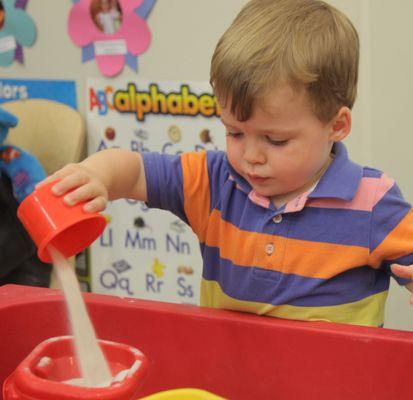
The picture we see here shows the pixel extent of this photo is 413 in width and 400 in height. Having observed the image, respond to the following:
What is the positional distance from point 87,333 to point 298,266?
256mm

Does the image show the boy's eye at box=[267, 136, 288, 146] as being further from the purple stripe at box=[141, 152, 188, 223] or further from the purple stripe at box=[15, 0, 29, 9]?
the purple stripe at box=[15, 0, 29, 9]

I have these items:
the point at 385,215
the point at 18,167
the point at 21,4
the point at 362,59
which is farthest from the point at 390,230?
the point at 21,4

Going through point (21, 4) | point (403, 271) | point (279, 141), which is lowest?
point (403, 271)

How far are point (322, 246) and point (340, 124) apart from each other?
13cm

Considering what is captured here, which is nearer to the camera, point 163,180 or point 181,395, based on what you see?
point 181,395

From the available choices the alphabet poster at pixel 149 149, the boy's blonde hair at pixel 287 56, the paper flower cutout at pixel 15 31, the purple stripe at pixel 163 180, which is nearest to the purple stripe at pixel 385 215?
the boy's blonde hair at pixel 287 56

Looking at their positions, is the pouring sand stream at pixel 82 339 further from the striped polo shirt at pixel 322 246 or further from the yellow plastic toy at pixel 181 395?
the striped polo shirt at pixel 322 246

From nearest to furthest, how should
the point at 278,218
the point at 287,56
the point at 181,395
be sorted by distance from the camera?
the point at 181,395 → the point at 287,56 → the point at 278,218

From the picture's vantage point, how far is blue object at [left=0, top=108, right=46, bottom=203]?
137 centimetres

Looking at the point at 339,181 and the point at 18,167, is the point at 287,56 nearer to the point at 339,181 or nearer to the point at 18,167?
the point at 339,181

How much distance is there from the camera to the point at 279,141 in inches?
25.6

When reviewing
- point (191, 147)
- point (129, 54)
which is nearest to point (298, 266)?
point (191, 147)

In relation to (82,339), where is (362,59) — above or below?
above

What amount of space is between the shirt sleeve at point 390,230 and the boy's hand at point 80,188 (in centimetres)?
28
